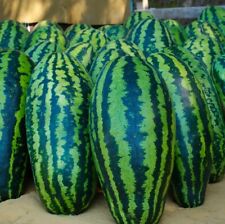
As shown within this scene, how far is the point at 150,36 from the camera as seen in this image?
9.14 ft

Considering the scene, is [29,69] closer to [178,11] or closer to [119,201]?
[119,201]

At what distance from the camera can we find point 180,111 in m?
1.97

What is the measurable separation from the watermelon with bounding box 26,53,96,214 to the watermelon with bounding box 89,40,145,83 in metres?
0.25

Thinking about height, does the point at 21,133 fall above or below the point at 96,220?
above

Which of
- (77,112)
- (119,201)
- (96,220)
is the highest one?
(77,112)

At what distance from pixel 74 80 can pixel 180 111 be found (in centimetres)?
41

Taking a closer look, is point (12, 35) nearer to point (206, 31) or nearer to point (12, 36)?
point (12, 36)

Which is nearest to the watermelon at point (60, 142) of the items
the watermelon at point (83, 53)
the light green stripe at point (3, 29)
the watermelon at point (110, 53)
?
the watermelon at point (110, 53)

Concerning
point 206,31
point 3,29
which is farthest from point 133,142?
point 3,29

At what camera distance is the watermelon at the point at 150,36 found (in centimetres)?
273

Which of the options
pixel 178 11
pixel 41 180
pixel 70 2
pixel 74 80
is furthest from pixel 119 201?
pixel 70 2

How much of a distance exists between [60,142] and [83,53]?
675mm

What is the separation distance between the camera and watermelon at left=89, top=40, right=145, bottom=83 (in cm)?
224

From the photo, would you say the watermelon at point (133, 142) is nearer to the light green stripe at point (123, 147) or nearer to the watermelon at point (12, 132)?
the light green stripe at point (123, 147)
